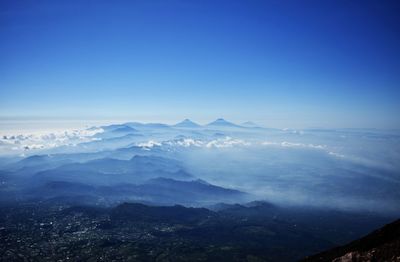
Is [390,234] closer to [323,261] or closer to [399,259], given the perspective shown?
[323,261]

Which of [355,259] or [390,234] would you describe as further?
[390,234]

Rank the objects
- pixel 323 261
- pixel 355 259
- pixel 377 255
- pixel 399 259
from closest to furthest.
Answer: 1. pixel 399 259
2. pixel 377 255
3. pixel 355 259
4. pixel 323 261

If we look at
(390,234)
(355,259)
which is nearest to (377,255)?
(355,259)

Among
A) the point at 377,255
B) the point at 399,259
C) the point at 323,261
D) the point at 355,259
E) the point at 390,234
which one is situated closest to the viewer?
the point at 399,259

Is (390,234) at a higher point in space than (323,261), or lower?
higher

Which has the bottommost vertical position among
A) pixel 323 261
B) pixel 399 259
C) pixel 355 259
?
pixel 323 261

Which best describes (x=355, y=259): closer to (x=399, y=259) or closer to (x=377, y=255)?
(x=377, y=255)

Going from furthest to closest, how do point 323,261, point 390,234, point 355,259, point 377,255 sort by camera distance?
point 323,261 < point 390,234 < point 355,259 < point 377,255

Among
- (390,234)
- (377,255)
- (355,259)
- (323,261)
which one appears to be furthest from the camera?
(323,261)

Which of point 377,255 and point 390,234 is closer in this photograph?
point 377,255
